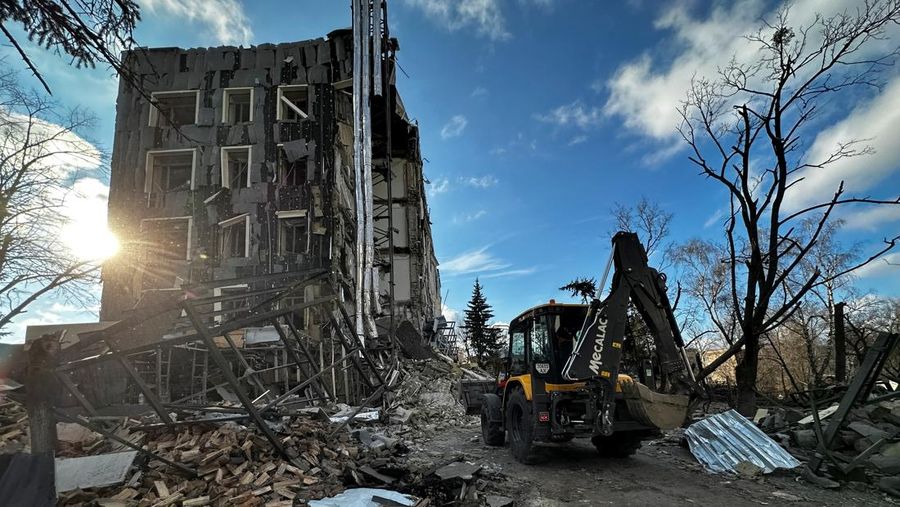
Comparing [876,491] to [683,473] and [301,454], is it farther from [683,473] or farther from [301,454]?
[301,454]

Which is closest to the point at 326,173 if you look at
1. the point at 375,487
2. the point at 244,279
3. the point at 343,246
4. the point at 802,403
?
the point at 343,246

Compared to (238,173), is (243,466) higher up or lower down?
lower down

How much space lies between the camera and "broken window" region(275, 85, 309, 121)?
2298cm

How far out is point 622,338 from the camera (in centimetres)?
749

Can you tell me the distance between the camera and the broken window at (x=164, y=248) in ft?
70.3

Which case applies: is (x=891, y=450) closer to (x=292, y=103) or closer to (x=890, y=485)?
(x=890, y=485)

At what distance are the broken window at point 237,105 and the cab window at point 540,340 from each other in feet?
66.1

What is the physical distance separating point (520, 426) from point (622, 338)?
2.89 meters

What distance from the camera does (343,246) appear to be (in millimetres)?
22750

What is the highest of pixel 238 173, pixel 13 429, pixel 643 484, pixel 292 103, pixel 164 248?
pixel 292 103

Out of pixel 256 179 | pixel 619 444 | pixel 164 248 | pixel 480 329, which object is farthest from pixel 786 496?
pixel 480 329

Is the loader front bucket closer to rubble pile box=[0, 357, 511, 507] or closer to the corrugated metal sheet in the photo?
the corrugated metal sheet

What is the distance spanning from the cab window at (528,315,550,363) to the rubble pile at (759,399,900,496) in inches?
177

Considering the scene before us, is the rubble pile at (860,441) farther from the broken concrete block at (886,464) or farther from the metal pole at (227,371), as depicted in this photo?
the metal pole at (227,371)
